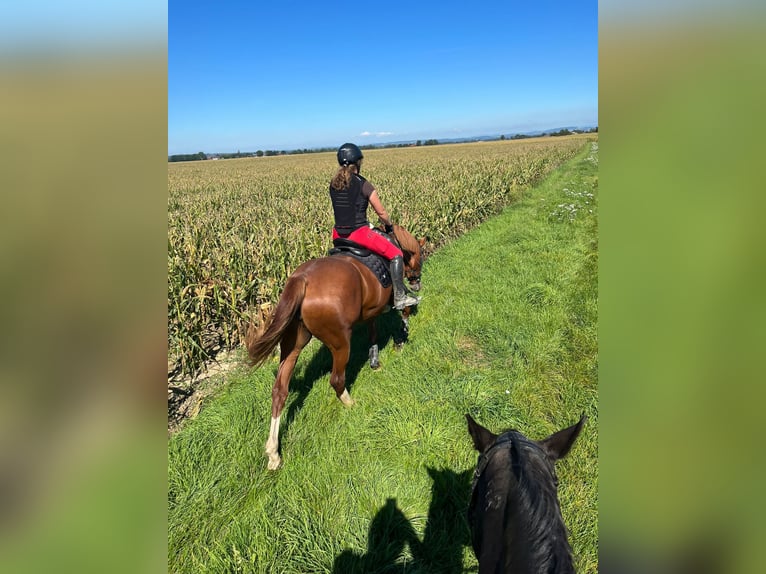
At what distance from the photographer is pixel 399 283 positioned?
18.2 ft

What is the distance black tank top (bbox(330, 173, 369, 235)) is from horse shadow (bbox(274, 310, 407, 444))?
1903 mm

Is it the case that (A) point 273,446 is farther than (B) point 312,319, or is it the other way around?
(B) point 312,319

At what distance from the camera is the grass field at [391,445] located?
3203mm

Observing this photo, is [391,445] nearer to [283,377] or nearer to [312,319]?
[283,377]

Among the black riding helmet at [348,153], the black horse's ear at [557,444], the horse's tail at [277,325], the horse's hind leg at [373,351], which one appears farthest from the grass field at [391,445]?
the black riding helmet at [348,153]

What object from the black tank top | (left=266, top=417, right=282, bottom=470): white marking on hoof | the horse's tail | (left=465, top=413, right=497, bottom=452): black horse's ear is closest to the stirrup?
the black tank top

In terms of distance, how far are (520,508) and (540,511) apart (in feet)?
0.26

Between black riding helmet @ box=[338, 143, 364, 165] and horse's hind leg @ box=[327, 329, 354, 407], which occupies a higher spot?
black riding helmet @ box=[338, 143, 364, 165]

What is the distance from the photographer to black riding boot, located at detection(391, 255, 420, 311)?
17.9 feet

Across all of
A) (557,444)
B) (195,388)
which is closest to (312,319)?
(195,388)

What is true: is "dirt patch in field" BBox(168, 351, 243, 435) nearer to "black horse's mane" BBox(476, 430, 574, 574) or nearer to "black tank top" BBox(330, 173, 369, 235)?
"black tank top" BBox(330, 173, 369, 235)

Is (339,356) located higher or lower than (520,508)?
lower

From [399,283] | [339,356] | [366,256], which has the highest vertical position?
[366,256]

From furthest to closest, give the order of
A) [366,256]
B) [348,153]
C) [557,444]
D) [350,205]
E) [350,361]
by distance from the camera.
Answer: [350,361] → [366,256] → [350,205] → [348,153] → [557,444]
